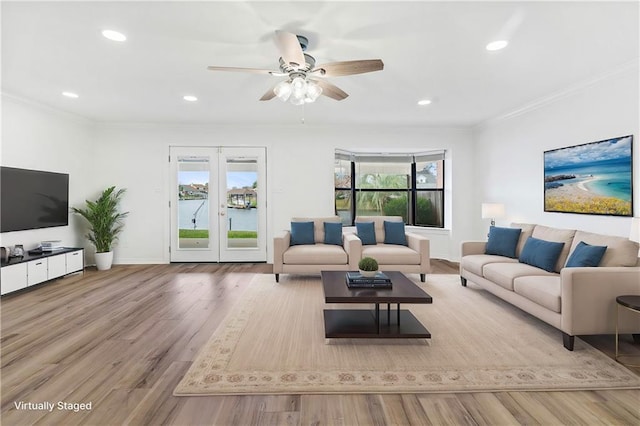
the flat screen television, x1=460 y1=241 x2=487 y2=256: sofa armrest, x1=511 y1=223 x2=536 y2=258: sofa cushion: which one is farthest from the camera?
x1=460 y1=241 x2=487 y2=256: sofa armrest

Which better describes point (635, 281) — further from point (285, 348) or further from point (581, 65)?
point (285, 348)

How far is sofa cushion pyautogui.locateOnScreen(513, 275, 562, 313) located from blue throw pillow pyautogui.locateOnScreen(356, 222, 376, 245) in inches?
88.3

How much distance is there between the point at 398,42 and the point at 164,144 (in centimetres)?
490

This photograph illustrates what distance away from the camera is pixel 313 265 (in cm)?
480

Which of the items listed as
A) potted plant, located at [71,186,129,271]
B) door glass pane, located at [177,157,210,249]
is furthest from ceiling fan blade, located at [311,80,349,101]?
potted plant, located at [71,186,129,271]

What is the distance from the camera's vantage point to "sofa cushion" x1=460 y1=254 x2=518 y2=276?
4.04 meters

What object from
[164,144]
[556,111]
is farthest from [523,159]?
[164,144]

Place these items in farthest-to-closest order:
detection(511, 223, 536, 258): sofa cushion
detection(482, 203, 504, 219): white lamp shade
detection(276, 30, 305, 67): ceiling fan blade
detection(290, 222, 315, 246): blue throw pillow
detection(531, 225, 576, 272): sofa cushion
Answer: detection(290, 222, 315, 246): blue throw pillow → detection(482, 203, 504, 219): white lamp shade → detection(511, 223, 536, 258): sofa cushion → detection(531, 225, 576, 272): sofa cushion → detection(276, 30, 305, 67): ceiling fan blade

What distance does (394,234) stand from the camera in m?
5.29

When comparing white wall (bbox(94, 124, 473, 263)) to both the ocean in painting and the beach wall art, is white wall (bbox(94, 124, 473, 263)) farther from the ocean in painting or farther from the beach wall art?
the ocean in painting

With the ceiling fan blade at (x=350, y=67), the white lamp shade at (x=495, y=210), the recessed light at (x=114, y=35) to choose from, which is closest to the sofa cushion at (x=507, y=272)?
the white lamp shade at (x=495, y=210)

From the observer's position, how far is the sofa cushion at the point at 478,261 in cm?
404

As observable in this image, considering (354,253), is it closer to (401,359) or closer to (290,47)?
(401,359)

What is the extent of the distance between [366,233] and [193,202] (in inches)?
132
